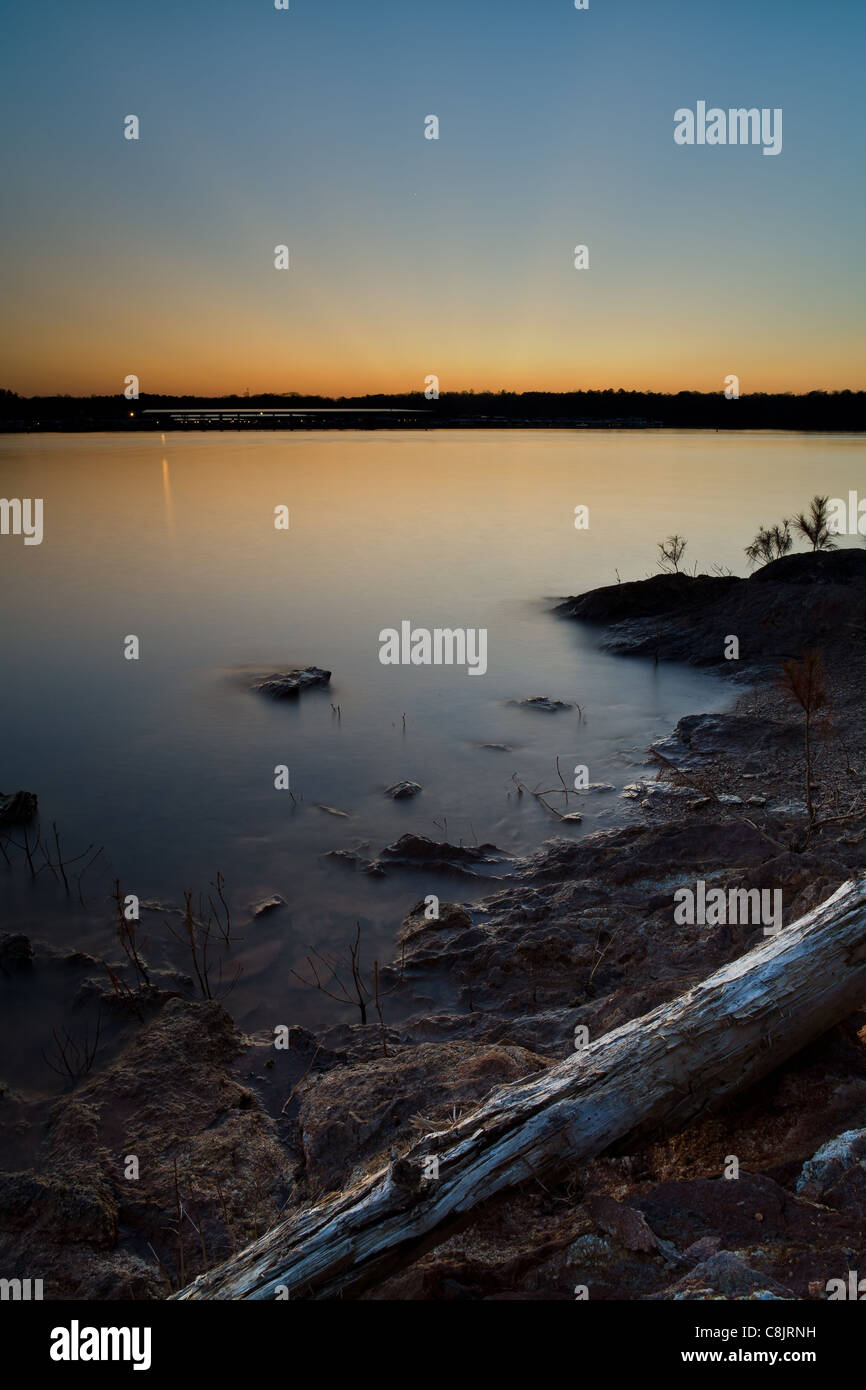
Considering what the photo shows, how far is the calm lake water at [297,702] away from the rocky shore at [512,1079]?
2.14ft

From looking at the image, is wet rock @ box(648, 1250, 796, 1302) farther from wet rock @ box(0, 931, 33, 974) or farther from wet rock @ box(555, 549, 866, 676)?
wet rock @ box(555, 549, 866, 676)

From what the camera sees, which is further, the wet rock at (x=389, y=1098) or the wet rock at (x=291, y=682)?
the wet rock at (x=291, y=682)

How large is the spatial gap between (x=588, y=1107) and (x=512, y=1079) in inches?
40.1

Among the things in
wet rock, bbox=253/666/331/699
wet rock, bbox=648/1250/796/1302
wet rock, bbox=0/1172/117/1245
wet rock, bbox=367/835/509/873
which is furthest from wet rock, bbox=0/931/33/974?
wet rock, bbox=253/666/331/699

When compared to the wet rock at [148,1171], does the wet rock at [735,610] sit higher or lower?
higher

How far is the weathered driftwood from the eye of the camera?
2.99m

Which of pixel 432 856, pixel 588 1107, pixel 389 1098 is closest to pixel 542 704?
pixel 432 856

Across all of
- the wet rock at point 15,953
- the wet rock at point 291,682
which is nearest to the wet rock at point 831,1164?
the wet rock at point 15,953

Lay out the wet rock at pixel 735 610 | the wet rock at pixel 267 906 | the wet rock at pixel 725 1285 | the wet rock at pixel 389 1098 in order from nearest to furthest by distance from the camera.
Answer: the wet rock at pixel 725 1285 < the wet rock at pixel 389 1098 < the wet rock at pixel 267 906 < the wet rock at pixel 735 610

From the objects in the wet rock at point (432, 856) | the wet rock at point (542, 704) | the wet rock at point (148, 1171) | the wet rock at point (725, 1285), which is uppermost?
the wet rock at point (542, 704)

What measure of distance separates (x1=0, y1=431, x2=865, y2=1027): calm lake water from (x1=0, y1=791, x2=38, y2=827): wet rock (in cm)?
29

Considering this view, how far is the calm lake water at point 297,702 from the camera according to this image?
24.9 feet

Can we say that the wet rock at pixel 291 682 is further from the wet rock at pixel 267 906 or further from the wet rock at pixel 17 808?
the wet rock at pixel 267 906
